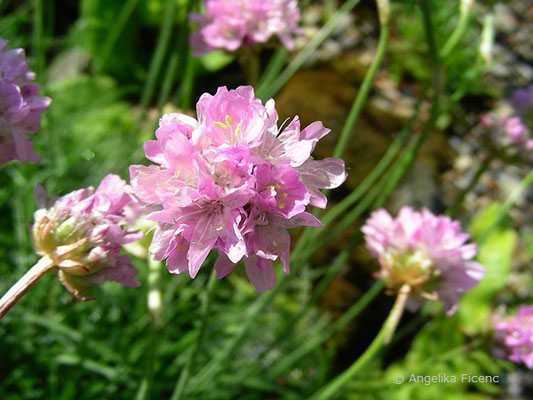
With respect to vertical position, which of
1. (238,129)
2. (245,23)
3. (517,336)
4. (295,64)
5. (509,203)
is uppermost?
(238,129)

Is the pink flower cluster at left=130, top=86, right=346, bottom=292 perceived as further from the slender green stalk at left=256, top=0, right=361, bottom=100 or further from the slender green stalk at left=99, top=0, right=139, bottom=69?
the slender green stalk at left=99, top=0, right=139, bottom=69

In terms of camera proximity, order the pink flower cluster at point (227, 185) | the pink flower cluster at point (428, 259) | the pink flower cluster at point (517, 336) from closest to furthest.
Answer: the pink flower cluster at point (227, 185) < the pink flower cluster at point (428, 259) < the pink flower cluster at point (517, 336)

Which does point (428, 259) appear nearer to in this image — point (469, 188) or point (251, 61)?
point (469, 188)

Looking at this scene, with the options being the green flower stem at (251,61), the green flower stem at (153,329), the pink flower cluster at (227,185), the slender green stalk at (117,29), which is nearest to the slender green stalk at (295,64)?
the green flower stem at (251,61)

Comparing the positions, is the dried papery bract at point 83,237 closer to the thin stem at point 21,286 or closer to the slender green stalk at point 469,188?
the thin stem at point 21,286

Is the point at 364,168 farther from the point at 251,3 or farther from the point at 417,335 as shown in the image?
the point at 251,3

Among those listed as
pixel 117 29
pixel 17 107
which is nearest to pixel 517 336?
pixel 17 107

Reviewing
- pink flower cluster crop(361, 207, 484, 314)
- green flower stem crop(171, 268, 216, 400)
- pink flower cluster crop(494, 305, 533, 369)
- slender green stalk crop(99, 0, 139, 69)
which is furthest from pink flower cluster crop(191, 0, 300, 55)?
pink flower cluster crop(494, 305, 533, 369)
